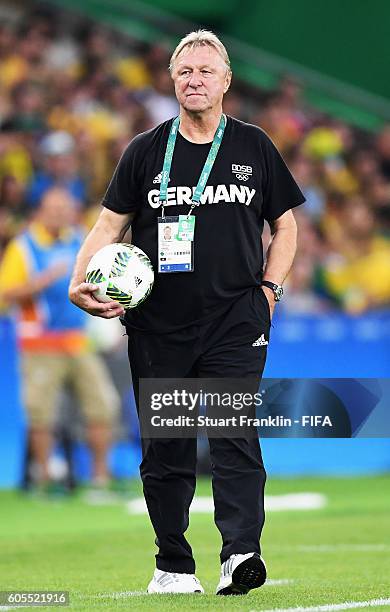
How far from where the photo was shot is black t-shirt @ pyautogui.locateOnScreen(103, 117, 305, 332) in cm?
607

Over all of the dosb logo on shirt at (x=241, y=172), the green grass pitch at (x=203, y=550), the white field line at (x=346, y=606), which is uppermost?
the dosb logo on shirt at (x=241, y=172)

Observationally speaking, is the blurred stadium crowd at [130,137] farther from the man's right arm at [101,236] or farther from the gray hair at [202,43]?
the gray hair at [202,43]

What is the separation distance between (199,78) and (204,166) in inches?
15.6

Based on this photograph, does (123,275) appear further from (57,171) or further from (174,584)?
(57,171)

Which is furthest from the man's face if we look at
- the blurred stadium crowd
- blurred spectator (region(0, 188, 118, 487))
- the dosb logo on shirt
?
the blurred stadium crowd

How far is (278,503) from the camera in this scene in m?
11.1

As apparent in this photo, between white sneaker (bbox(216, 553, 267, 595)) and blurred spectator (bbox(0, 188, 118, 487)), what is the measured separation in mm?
6439

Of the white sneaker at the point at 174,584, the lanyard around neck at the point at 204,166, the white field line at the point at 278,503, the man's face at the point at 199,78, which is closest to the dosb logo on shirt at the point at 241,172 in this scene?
the lanyard around neck at the point at 204,166

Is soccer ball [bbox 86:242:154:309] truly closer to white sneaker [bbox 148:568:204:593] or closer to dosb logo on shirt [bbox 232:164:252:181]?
dosb logo on shirt [bbox 232:164:252:181]

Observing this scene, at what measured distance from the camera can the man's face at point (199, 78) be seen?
19.9ft

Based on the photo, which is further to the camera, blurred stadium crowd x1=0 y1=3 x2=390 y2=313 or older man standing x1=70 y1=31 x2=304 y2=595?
blurred stadium crowd x1=0 y1=3 x2=390 y2=313

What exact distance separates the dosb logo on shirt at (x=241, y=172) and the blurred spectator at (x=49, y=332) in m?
6.13

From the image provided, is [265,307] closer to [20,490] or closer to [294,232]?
[294,232]

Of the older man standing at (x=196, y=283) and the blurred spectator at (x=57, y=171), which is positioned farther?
the blurred spectator at (x=57, y=171)
